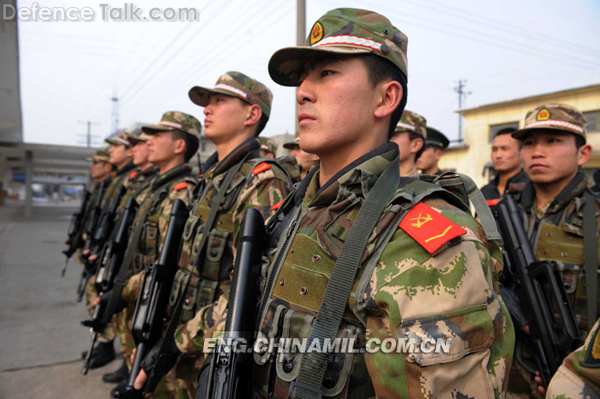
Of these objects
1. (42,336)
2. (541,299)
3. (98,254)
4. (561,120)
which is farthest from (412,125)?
(42,336)

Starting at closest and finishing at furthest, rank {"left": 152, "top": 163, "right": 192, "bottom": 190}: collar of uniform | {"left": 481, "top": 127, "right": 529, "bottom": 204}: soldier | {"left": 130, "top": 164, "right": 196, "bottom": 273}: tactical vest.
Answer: {"left": 130, "top": 164, "right": 196, "bottom": 273}: tactical vest
{"left": 152, "top": 163, "right": 192, "bottom": 190}: collar of uniform
{"left": 481, "top": 127, "right": 529, "bottom": 204}: soldier

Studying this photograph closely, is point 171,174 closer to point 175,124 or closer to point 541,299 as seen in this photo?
point 175,124

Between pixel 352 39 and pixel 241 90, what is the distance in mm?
1629

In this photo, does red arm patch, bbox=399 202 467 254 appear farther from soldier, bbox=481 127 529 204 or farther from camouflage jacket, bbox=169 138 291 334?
soldier, bbox=481 127 529 204

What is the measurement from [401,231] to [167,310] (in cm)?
189

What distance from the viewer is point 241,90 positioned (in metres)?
2.81

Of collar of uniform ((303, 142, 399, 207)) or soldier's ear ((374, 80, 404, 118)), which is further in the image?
soldier's ear ((374, 80, 404, 118))

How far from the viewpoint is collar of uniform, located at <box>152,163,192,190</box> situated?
3.63 metres

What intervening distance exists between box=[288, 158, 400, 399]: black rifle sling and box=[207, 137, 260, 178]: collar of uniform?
1645mm

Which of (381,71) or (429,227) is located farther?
(381,71)

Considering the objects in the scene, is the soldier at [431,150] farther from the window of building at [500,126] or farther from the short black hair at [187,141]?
the window of building at [500,126]

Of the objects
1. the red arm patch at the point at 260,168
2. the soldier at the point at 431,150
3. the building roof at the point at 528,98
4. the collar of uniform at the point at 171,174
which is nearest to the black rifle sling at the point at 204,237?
the red arm patch at the point at 260,168

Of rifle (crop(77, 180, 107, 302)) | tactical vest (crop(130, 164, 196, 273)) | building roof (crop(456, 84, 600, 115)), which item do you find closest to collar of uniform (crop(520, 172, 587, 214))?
tactical vest (crop(130, 164, 196, 273))

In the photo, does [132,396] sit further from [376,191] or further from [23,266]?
[23,266]
